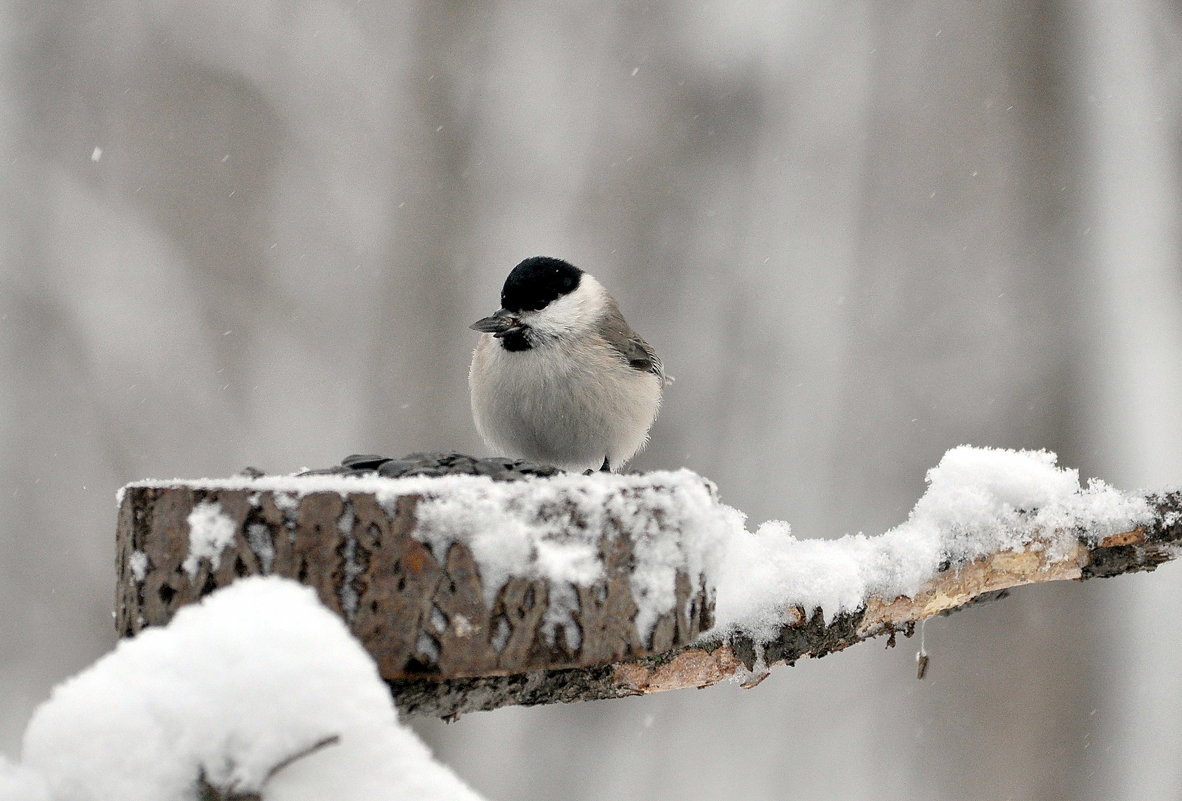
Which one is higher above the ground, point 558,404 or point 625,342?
point 625,342

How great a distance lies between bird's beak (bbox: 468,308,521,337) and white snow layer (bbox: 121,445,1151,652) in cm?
66

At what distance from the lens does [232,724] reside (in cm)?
67

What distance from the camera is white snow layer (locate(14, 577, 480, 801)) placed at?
662 millimetres

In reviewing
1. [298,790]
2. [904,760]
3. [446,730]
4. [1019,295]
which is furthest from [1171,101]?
[298,790]

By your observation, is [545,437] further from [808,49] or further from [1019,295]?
[808,49]

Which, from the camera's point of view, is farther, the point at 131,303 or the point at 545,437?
the point at 131,303

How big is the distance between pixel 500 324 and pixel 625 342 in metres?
0.29

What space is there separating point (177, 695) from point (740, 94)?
10.6 feet

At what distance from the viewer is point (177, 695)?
2.23 ft

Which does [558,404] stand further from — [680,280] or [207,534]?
[680,280]

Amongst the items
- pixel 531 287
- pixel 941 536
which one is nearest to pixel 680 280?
pixel 531 287

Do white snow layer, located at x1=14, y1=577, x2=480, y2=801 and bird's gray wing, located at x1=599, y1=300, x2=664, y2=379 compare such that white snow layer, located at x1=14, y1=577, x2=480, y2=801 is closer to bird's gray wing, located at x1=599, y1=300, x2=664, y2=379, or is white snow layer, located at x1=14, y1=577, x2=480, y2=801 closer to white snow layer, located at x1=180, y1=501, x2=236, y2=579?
white snow layer, located at x1=180, y1=501, x2=236, y2=579

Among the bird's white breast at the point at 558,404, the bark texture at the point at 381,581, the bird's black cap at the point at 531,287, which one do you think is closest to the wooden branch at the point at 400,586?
the bark texture at the point at 381,581

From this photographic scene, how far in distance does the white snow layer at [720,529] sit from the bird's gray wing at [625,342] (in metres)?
Answer: 0.64
